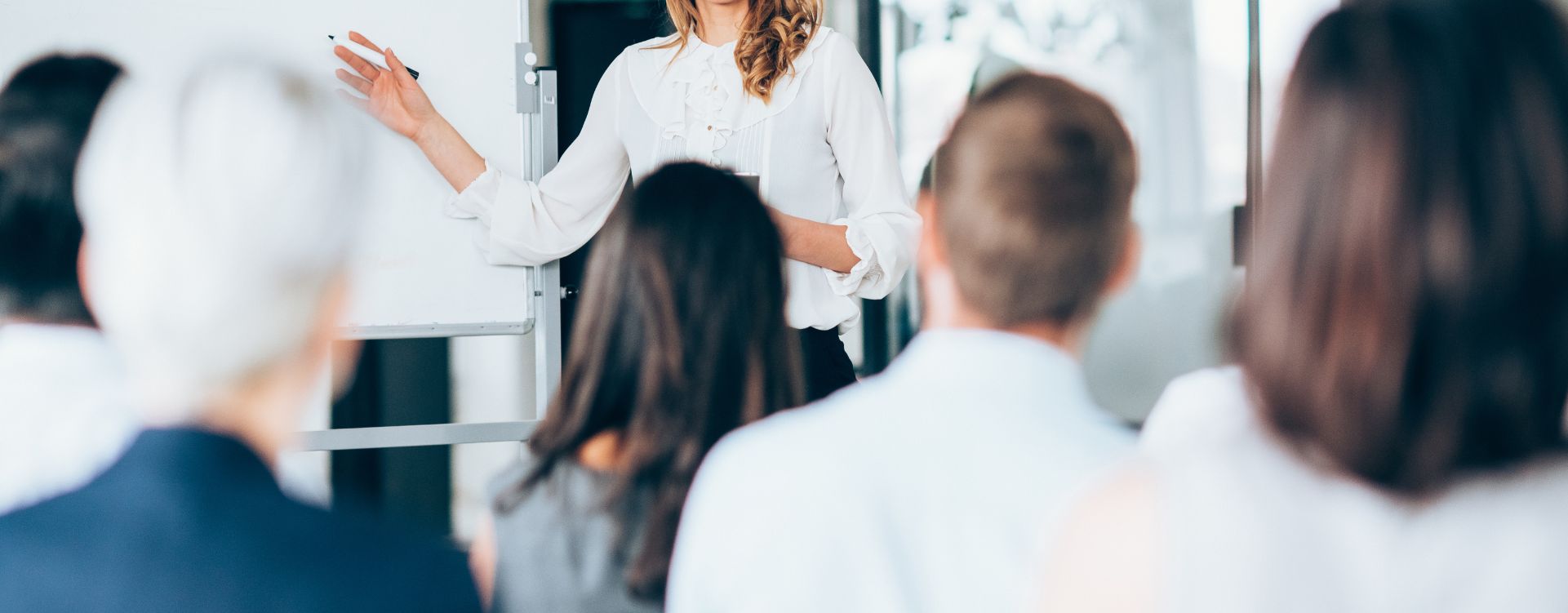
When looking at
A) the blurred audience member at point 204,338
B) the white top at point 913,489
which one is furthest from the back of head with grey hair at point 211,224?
the white top at point 913,489

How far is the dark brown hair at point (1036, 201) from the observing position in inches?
37.5

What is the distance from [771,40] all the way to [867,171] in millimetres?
284

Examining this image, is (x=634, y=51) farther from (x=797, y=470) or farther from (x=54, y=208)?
(x=797, y=470)

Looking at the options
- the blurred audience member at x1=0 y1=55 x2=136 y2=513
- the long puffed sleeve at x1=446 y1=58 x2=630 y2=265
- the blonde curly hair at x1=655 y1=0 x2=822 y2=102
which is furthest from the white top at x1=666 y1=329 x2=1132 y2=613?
the long puffed sleeve at x1=446 y1=58 x2=630 y2=265

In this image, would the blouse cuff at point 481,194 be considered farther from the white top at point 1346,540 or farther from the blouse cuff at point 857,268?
the white top at point 1346,540

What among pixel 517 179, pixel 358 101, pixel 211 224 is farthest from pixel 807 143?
pixel 211 224

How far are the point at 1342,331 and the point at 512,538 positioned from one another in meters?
0.74

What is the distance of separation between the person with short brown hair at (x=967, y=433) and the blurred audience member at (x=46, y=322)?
59cm

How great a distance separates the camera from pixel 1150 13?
170 inches

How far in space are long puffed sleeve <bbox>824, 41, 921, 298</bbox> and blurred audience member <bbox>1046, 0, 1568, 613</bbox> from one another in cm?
135

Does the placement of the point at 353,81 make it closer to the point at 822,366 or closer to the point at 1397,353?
the point at 822,366

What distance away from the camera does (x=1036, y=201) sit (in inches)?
37.4

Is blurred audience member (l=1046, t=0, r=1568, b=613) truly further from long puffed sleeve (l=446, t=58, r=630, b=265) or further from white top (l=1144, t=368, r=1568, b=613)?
long puffed sleeve (l=446, t=58, r=630, b=265)

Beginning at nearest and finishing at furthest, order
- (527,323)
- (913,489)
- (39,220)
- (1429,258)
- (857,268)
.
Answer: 1. (1429,258)
2. (913,489)
3. (39,220)
4. (857,268)
5. (527,323)
